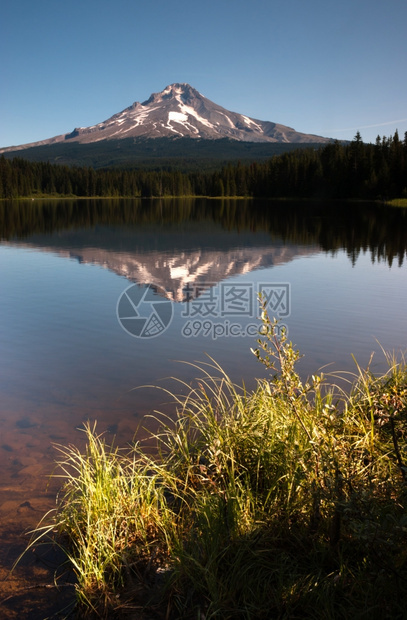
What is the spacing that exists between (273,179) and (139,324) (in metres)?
126

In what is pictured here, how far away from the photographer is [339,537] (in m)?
3.71

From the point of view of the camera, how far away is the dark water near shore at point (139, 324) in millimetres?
6789

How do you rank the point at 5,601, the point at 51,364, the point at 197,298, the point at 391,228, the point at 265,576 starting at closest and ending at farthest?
the point at 265,576 → the point at 5,601 → the point at 51,364 → the point at 197,298 → the point at 391,228

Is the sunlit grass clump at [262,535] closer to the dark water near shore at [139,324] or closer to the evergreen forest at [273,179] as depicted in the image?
the dark water near shore at [139,324]

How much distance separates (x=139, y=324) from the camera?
12.6 m

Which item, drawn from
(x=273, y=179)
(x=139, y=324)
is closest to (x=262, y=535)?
(x=139, y=324)

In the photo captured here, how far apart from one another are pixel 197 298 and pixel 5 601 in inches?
492

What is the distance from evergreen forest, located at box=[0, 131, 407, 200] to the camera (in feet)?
305

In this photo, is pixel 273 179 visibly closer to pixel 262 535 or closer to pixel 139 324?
pixel 139 324

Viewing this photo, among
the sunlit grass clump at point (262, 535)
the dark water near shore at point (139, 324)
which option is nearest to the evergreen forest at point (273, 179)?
the dark water near shore at point (139, 324)

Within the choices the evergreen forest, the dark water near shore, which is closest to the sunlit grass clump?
the dark water near shore

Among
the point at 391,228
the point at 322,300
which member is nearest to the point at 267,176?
the point at 391,228

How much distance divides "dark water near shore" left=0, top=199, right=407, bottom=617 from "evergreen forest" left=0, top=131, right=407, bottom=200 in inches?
2731

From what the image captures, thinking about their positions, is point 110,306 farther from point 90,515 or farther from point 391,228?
point 391,228
